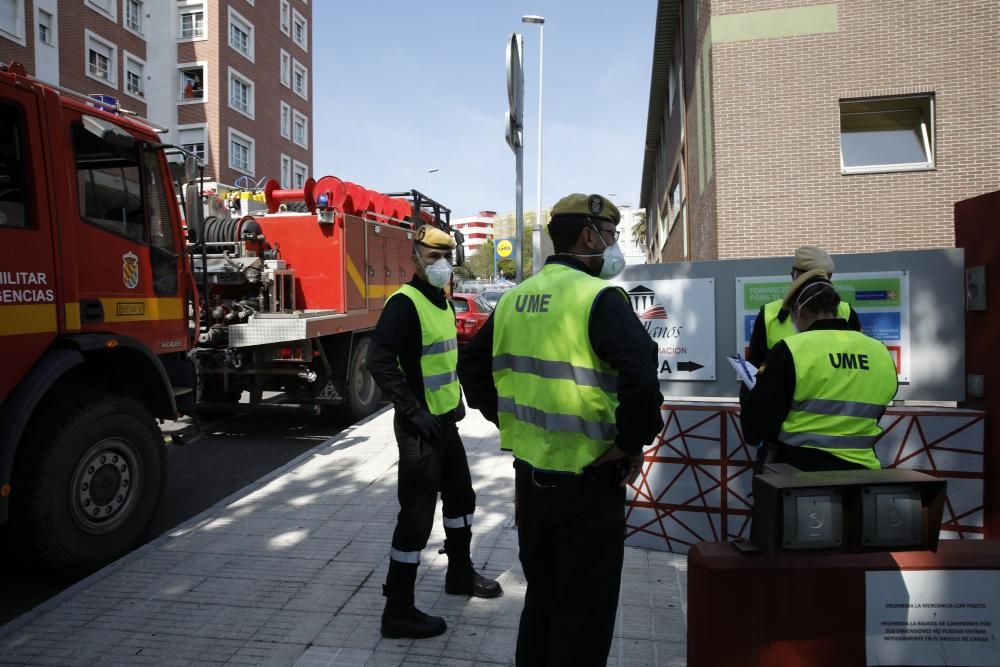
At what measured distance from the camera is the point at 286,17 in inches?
1571

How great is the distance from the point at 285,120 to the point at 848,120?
3365cm

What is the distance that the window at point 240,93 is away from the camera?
3391cm

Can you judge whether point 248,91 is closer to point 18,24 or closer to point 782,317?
point 18,24

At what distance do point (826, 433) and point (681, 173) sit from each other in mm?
17149

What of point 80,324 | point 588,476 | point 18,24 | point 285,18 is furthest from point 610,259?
point 285,18

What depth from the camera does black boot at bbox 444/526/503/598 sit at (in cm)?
388

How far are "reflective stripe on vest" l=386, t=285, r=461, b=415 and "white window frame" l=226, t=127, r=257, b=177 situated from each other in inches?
1308

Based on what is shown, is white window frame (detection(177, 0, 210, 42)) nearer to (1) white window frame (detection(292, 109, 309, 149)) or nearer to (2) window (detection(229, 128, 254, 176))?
(2) window (detection(229, 128, 254, 176))

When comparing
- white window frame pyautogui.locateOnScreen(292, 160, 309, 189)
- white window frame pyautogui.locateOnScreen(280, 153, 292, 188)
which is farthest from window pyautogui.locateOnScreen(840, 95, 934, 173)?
white window frame pyautogui.locateOnScreen(292, 160, 309, 189)

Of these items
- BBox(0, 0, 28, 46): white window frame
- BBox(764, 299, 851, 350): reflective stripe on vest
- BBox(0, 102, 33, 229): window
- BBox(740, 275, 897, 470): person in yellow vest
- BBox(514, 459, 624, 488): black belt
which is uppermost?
BBox(0, 0, 28, 46): white window frame

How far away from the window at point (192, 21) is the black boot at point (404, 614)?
114 ft

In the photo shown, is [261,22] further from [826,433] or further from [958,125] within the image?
[826,433]

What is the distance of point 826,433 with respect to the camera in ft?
9.70

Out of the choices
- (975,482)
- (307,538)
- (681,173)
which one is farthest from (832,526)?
(681,173)
